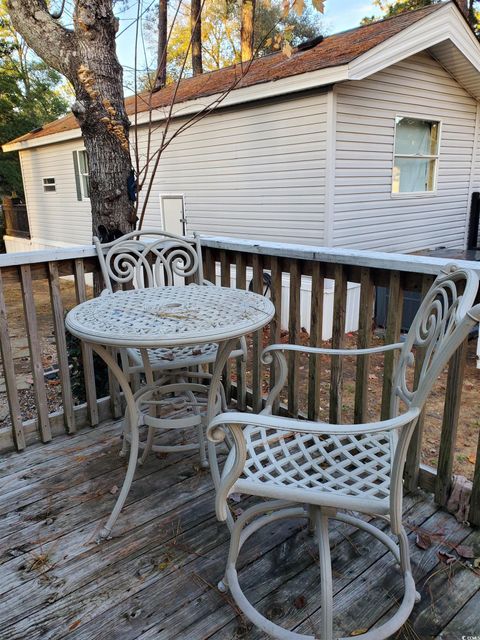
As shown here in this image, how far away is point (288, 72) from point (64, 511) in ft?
17.7

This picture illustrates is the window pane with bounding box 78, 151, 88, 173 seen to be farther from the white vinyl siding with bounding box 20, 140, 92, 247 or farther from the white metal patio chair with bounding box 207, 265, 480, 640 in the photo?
the white metal patio chair with bounding box 207, 265, 480, 640

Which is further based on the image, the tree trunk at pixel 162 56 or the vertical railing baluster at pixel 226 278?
the tree trunk at pixel 162 56

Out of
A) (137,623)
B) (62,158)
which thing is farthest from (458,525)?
(62,158)

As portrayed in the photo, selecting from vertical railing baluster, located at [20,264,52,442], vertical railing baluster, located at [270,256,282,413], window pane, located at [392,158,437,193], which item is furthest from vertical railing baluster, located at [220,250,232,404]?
window pane, located at [392,158,437,193]

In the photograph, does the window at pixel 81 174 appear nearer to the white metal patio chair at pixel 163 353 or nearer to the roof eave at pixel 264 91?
the roof eave at pixel 264 91

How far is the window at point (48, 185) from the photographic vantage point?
11280 millimetres

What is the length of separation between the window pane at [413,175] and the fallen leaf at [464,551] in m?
5.99

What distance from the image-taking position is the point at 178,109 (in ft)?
22.5

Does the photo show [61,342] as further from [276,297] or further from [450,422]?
[450,422]

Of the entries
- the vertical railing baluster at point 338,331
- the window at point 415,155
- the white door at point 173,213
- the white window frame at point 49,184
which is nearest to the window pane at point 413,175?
the window at point 415,155

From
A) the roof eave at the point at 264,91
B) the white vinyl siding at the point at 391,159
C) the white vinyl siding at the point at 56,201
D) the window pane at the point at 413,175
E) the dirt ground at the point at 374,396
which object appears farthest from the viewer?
the white vinyl siding at the point at 56,201

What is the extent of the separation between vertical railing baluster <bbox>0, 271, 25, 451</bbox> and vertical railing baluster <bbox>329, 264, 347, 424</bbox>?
1.51 metres

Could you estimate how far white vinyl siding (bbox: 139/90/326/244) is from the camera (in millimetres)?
A: 5762

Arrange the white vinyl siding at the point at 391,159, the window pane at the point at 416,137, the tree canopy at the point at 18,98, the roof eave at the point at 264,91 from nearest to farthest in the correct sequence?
1. the roof eave at the point at 264,91
2. the white vinyl siding at the point at 391,159
3. the window pane at the point at 416,137
4. the tree canopy at the point at 18,98
